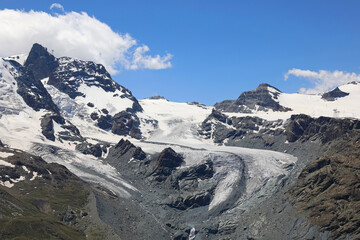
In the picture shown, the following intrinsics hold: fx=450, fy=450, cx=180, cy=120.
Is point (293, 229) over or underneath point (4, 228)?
underneath

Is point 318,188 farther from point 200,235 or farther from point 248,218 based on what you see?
point 200,235

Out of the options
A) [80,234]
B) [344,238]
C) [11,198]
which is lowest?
[344,238]

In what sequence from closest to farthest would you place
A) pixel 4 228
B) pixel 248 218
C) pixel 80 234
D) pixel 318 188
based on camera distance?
pixel 4 228
pixel 80 234
pixel 318 188
pixel 248 218

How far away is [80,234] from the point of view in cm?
16912

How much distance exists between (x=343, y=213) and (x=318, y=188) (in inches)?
996

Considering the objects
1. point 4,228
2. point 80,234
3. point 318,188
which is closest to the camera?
point 4,228

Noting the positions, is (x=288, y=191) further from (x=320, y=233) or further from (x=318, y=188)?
(x=320, y=233)

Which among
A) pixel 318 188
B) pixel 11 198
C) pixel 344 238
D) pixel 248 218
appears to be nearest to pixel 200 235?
pixel 248 218

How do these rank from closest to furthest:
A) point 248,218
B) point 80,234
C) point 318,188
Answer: point 80,234 < point 318,188 < point 248,218

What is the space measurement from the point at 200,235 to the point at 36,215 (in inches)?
2779

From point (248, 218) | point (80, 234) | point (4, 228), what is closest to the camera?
point (4, 228)

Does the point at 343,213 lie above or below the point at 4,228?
below

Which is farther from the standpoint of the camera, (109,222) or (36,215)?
(109,222)

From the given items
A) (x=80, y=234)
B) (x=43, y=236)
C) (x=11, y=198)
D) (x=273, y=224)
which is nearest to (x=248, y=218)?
(x=273, y=224)
